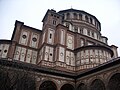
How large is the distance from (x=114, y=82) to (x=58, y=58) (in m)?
12.9

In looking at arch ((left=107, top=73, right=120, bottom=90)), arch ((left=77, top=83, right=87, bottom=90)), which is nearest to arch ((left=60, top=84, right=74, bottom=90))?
arch ((left=77, top=83, right=87, bottom=90))

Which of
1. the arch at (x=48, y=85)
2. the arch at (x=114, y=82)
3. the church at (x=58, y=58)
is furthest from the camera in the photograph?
the arch at (x=48, y=85)

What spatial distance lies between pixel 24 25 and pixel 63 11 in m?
17.1

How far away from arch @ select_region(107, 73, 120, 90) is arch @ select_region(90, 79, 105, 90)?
108 cm

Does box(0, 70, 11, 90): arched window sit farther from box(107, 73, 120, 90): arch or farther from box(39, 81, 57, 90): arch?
box(107, 73, 120, 90): arch

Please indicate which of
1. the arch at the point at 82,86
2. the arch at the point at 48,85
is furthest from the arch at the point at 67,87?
the arch at the point at 48,85

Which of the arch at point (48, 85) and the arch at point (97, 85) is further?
the arch at point (48, 85)

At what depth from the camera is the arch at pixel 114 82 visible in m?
18.9

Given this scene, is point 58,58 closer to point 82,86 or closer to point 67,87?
point 67,87

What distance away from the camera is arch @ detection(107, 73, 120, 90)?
18.9 metres

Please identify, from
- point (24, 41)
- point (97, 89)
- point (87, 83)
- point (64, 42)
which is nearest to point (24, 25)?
point (24, 41)

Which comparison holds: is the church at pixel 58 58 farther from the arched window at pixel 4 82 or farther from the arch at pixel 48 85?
the arched window at pixel 4 82

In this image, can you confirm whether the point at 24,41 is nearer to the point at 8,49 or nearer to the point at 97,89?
the point at 8,49

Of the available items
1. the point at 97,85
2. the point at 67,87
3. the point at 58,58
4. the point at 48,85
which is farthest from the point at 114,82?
the point at 58,58
